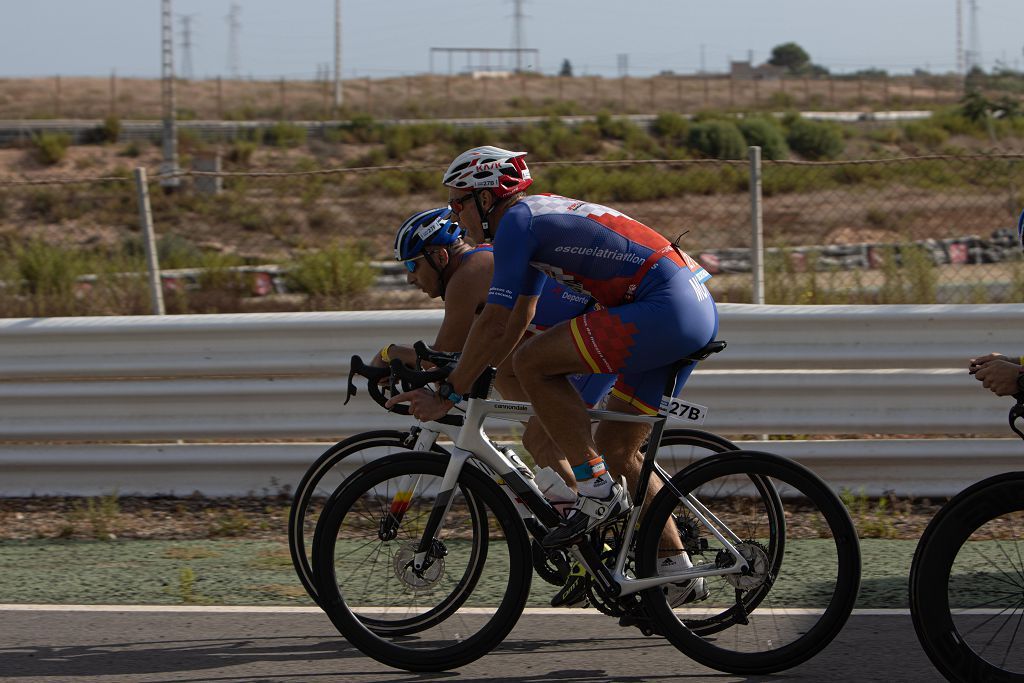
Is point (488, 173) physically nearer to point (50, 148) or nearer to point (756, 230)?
point (756, 230)

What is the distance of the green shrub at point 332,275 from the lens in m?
12.3

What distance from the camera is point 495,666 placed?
15.4ft

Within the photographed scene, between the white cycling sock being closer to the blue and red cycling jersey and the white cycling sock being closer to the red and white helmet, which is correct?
the blue and red cycling jersey

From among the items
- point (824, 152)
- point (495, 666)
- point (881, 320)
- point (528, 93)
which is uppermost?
point (528, 93)

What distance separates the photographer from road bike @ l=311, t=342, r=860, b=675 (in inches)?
177

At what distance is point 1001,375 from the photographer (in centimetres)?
407

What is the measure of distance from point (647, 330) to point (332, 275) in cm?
840

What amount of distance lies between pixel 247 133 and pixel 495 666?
40.9 metres

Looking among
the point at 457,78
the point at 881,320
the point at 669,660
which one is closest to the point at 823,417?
the point at 881,320

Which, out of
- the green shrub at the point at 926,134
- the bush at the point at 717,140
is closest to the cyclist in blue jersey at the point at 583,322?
the bush at the point at 717,140

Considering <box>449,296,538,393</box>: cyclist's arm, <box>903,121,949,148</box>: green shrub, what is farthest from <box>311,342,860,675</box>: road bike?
<box>903,121,949,148</box>: green shrub

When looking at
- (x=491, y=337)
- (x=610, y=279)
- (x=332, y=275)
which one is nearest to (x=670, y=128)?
(x=332, y=275)

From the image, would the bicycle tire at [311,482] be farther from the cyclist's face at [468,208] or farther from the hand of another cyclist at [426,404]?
the cyclist's face at [468,208]

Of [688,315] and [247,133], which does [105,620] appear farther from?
[247,133]
